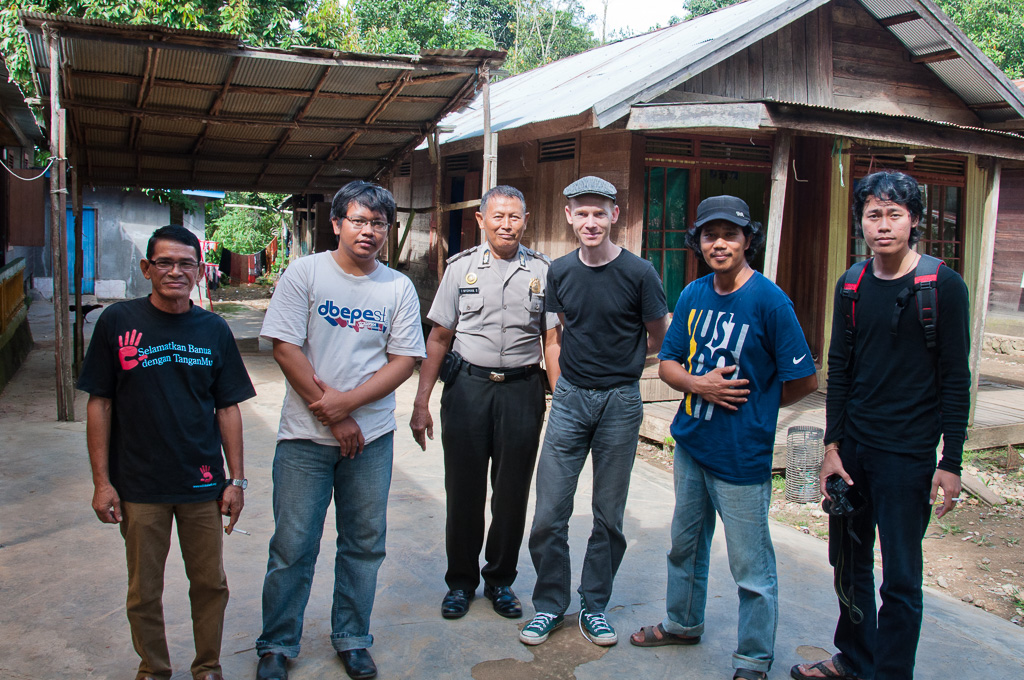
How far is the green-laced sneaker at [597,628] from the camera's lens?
10.5ft

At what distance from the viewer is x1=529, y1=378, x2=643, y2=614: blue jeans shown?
3201 millimetres

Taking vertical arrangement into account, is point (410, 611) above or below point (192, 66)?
below

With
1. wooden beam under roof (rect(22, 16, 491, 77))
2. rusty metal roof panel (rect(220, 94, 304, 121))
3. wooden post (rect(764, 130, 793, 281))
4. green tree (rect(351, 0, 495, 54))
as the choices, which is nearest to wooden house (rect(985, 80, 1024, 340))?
wooden post (rect(764, 130, 793, 281))

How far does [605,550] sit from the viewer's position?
3.23 m

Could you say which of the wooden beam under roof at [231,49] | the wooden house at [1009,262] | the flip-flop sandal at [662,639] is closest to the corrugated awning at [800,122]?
the wooden beam under roof at [231,49]

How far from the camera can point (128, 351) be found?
2.55 metres

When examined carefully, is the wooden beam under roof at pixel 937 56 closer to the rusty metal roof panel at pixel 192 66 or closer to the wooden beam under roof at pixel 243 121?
the wooden beam under roof at pixel 243 121

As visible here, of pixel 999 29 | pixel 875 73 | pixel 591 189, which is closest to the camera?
pixel 591 189

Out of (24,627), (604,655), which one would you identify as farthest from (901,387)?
(24,627)

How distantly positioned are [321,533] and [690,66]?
221 inches

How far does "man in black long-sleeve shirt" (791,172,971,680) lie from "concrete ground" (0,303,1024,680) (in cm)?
63

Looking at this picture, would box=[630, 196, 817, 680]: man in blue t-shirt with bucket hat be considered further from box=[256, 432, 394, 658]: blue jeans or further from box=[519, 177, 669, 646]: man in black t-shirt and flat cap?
box=[256, 432, 394, 658]: blue jeans

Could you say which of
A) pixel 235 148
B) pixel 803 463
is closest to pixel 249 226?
pixel 235 148

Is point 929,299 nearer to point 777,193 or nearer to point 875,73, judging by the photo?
point 777,193
